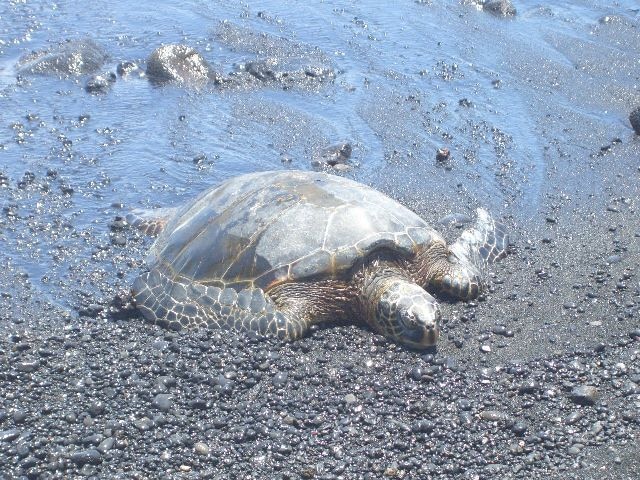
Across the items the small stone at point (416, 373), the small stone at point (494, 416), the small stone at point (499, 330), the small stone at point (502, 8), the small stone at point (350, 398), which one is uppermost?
the small stone at point (502, 8)

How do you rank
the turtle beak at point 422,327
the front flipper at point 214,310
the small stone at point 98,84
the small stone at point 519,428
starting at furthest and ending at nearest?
1. the small stone at point 98,84
2. the front flipper at point 214,310
3. the turtle beak at point 422,327
4. the small stone at point 519,428

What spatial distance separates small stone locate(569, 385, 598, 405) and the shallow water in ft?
10.3

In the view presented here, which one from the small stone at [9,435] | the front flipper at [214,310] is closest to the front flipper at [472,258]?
the front flipper at [214,310]

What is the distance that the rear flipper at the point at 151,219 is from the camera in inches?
363

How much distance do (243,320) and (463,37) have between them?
1004 centimetres

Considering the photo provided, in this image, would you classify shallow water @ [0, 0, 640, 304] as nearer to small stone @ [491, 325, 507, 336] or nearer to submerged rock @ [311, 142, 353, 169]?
submerged rock @ [311, 142, 353, 169]

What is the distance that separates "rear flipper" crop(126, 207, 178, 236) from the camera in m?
9.22

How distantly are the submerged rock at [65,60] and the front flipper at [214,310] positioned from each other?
7185 mm

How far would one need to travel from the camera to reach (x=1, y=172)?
1041cm

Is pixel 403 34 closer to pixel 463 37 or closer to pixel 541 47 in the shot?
pixel 463 37

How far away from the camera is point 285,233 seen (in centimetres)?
773

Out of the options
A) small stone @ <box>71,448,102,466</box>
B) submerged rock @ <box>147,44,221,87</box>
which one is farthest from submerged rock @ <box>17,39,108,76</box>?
small stone @ <box>71,448,102,466</box>

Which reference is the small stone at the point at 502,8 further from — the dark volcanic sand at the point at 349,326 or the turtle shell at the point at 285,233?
the turtle shell at the point at 285,233

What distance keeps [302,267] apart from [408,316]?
1.15 m
